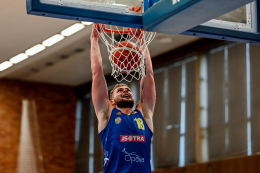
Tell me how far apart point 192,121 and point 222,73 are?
1389 millimetres

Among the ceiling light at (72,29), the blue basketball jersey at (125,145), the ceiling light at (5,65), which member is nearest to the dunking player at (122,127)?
the blue basketball jersey at (125,145)

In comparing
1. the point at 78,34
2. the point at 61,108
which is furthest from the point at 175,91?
the point at 61,108

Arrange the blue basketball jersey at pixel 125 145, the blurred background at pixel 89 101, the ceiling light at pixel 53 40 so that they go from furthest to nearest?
the ceiling light at pixel 53 40 → the blurred background at pixel 89 101 → the blue basketball jersey at pixel 125 145

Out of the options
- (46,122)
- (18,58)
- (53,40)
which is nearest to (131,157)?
(53,40)

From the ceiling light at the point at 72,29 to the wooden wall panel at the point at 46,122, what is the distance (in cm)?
412

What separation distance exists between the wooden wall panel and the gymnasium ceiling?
0.36 m

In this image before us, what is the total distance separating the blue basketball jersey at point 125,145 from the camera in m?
3.96

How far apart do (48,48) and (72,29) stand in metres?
1.34

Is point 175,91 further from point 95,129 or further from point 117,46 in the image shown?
point 117,46

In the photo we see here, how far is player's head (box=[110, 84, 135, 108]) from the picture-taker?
4391 mm

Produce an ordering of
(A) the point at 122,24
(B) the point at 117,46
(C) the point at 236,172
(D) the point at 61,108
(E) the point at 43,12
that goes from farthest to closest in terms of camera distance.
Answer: (D) the point at 61,108
(C) the point at 236,172
(B) the point at 117,46
(A) the point at 122,24
(E) the point at 43,12

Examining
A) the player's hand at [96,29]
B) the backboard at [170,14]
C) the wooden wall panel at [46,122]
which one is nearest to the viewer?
the backboard at [170,14]

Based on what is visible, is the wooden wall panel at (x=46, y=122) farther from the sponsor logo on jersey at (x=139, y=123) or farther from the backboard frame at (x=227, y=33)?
the backboard frame at (x=227, y=33)

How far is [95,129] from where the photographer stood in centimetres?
1313
